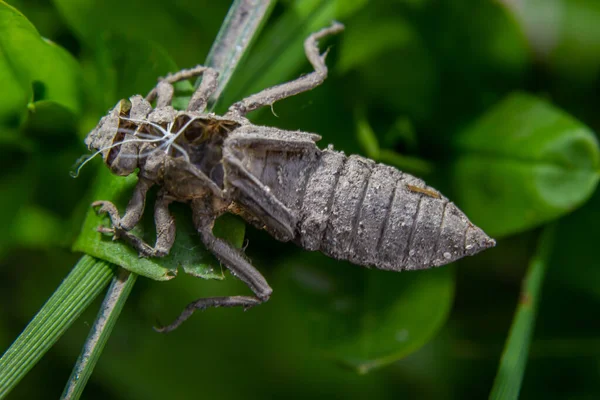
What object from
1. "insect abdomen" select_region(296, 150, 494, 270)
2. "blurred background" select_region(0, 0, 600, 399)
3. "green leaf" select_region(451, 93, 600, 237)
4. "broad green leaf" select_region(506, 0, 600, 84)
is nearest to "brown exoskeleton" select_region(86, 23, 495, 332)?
"insect abdomen" select_region(296, 150, 494, 270)

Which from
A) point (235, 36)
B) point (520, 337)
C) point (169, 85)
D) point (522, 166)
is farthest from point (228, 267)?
point (522, 166)

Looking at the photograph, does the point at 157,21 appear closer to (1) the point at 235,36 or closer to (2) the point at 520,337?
(1) the point at 235,36

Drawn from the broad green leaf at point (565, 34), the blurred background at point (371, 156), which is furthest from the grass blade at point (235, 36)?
the broad green leaf at point (565, 34)

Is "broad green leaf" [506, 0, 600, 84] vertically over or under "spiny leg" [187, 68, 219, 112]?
under

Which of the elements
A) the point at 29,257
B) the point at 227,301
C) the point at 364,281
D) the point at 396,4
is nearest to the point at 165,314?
the point at 227,301

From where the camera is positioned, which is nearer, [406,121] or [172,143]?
[172,143]

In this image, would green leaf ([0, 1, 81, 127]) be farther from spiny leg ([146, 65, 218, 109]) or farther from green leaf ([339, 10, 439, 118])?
green leaf ([339, 10, 439, 118])

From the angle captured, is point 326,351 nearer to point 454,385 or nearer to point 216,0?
point 454,385

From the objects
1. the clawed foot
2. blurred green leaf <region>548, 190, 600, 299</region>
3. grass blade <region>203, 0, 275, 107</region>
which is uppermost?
grass blade <region>203, 0, 275, 107</region>
